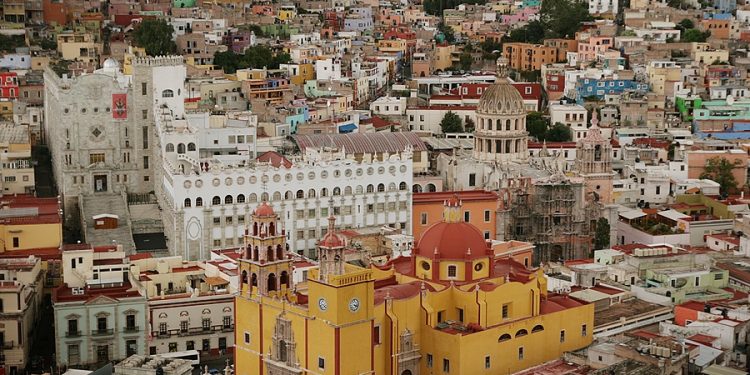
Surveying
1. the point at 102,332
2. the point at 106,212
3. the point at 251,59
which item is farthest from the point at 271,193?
the point at 251,59

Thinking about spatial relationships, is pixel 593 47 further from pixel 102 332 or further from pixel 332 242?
pixel 332 242

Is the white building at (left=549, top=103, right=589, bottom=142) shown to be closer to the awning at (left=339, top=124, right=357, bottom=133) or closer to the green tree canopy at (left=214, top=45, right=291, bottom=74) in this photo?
the awning at (left=339, top=124, right=357, bottom=133)

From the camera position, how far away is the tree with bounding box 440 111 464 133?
9825cm

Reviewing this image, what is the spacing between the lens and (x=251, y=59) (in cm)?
11225

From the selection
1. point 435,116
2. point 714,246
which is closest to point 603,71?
point 435,116

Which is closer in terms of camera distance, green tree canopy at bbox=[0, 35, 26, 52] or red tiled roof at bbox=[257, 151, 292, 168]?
red tiled roof at bbox=[257, 151, 292, 168]

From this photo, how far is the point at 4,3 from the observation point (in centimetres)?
12612

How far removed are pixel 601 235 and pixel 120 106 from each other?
26560 mm

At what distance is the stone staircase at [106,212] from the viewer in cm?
6788

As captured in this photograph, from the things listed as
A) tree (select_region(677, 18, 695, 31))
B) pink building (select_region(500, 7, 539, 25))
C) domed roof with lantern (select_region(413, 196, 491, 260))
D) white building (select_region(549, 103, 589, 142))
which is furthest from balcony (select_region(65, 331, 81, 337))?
pink building (select_region(500, 7, 539, 25))

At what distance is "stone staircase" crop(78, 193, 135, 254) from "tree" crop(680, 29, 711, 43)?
214 feet

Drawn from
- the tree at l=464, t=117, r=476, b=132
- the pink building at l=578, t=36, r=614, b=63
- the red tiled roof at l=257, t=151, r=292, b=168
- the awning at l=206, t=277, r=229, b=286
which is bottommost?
the awning at l=206, t=277, r=229, b=286

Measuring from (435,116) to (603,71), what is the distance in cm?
1582

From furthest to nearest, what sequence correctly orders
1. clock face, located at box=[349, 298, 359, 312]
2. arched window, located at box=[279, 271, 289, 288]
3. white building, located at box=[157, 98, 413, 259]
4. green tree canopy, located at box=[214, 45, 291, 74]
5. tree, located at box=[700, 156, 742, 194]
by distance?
green tree canopy, located at box=[214, 45, 291, 74] → tree, located at box=[700, 156, 742, 194] → white building, located at box=[157, 98, 413, 259] → arched window, located at box=[279, 271, 289, 288] → clock face, located at box=[349, 298, 359, 312]
